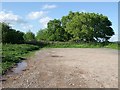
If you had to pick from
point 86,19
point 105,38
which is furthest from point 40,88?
point 105,38

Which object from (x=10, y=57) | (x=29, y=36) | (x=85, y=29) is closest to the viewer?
(x=10, y=57)

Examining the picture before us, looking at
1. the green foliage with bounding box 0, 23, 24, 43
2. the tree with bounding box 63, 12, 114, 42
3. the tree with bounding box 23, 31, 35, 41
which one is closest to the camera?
the green foliage with bounding box 0, 23, 24, 43

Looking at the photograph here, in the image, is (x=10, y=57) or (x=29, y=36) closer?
(x=10, y=57)

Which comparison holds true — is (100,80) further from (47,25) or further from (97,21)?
(47,25)

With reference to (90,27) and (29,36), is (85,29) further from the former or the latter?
(29,36)

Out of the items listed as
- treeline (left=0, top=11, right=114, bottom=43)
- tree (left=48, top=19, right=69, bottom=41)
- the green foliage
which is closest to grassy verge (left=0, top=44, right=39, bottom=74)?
the green foliage

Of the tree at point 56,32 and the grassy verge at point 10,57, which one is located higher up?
the tree at point 56,32

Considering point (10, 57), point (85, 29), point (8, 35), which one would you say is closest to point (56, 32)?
point (85, 29)

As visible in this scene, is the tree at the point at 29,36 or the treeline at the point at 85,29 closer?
the treeline at the point at 85,29

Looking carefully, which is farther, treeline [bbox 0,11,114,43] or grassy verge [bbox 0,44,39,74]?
treeline [bbox 0,11,114,43]

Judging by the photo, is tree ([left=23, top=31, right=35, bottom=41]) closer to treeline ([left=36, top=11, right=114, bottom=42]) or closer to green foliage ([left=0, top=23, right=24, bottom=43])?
treeline ([left=36, top=11, right=114, bottom=42])

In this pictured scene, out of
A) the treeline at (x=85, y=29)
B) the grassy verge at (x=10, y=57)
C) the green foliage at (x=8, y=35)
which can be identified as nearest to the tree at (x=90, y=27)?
the treeline at (x=85, y=29)

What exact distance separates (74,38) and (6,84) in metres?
73.4

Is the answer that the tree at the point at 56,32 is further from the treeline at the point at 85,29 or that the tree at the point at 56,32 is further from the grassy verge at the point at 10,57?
the grassy verge at the point at 10,57
